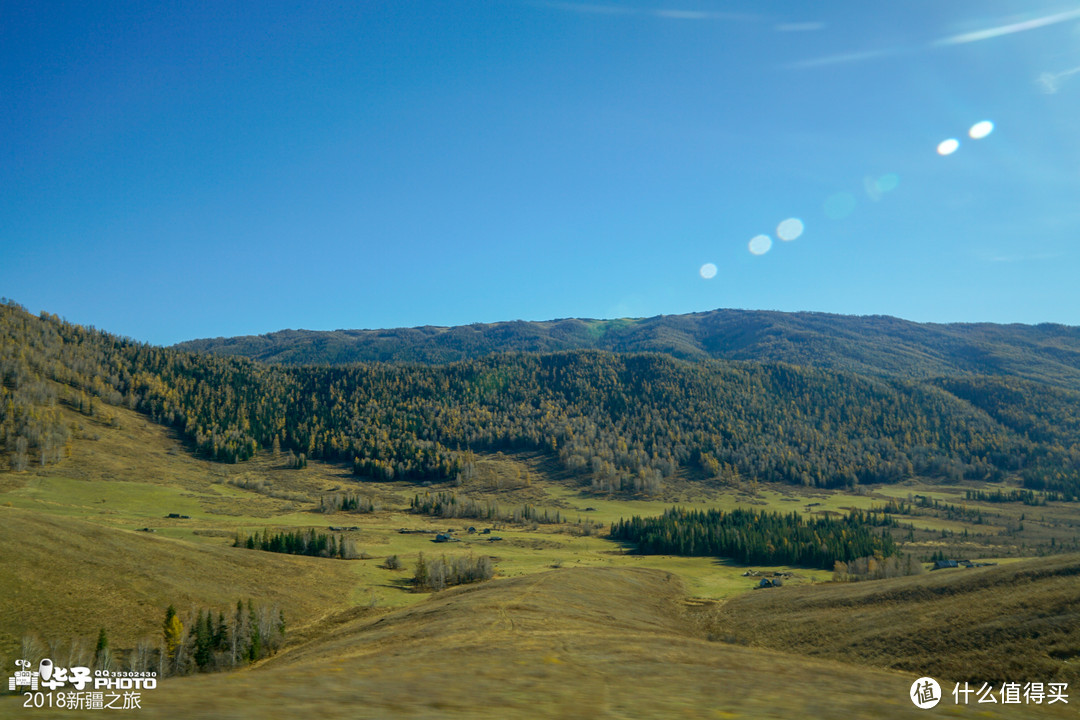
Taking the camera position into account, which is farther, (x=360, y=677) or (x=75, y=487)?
(x=75, y=487)

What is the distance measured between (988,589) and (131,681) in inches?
2094

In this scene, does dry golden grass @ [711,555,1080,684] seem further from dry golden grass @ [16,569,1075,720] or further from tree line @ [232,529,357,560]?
tree line @ [232,529,357,560]

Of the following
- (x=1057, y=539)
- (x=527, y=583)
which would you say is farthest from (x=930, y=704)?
(x=1057, y=539)

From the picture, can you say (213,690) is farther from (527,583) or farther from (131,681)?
(527,583)

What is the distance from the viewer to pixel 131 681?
15445 mm

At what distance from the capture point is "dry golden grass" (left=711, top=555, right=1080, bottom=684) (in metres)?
27.8

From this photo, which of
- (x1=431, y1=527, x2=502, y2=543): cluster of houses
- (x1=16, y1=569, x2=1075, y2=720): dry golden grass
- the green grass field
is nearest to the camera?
(x1=16, y1=569, x2=1075, y2=720): dry golden grass
